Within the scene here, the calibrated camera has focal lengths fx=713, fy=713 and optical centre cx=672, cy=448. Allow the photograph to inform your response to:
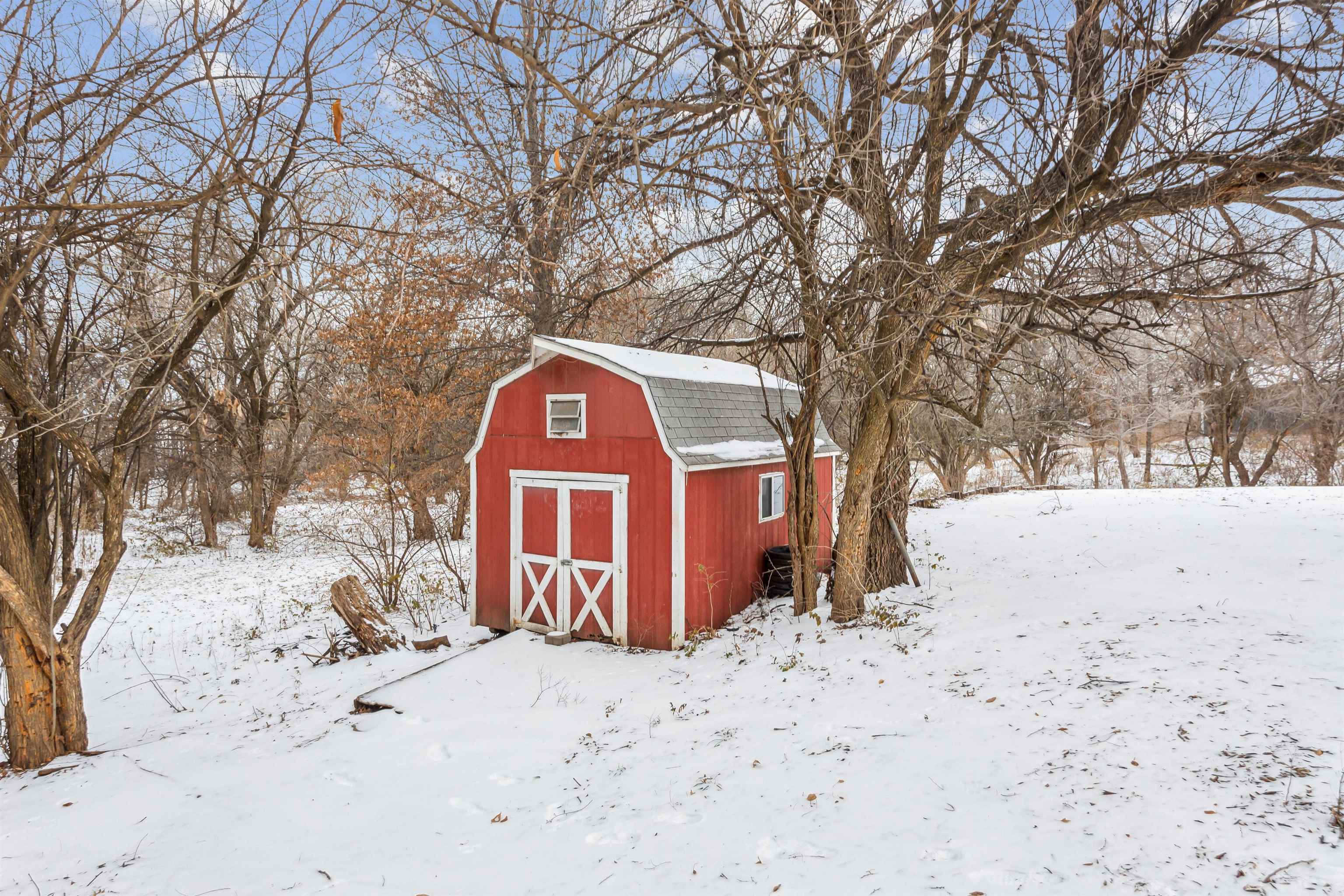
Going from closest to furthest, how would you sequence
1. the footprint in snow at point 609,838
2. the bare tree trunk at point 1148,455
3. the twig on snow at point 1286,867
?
the twig on snow at point 1286,867 → the footprint in snow at point 609,838 → the bare tree trunk at point 1148,455

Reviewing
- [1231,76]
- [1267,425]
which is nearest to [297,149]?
[1231,76]

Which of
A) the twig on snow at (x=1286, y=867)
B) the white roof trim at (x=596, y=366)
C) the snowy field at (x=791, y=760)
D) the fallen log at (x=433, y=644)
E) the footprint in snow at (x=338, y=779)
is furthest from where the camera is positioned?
the fallen log at (x=433, y=644)

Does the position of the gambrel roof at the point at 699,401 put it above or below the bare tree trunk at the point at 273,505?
above

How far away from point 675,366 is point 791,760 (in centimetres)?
547

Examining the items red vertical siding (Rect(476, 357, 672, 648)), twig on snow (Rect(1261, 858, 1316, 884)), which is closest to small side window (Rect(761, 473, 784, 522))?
red vertical siding (Rect(476, 357, 672, 648))

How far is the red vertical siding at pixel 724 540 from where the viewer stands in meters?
7.86

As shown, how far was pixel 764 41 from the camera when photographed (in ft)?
14.7

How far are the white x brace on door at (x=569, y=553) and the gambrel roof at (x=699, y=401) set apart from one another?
908 mm

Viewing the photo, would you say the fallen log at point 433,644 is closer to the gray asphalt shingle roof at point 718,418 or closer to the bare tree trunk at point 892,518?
the gray asphalt shingle roof at point 718,418

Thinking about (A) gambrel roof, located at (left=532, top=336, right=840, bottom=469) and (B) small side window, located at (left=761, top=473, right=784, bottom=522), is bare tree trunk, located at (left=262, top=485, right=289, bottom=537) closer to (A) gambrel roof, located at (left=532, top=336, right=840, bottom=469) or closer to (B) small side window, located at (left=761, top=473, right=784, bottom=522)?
(A) gambrel roof, located at (left=532, top=336, right=840, bottom=469)

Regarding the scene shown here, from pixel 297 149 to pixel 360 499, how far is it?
1117cm

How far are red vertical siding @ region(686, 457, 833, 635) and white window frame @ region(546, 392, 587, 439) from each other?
1444 mm

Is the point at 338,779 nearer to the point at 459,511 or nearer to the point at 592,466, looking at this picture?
the point at 592,466

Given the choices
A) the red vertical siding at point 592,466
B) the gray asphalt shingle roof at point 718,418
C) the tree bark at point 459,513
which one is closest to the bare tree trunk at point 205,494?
the tree bark at point 459,513
